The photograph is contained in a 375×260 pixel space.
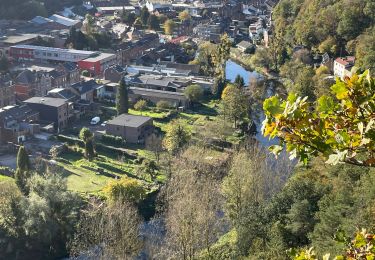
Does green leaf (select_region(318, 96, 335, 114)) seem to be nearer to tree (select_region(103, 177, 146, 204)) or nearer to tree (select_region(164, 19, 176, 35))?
tree (select_region(103, 177, 146, 204))

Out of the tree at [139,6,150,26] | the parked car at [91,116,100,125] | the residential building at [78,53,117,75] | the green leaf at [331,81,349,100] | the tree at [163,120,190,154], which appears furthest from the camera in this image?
the tree at [139,6,150,26]

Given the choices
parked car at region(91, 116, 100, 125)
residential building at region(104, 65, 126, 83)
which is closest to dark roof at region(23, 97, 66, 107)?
parked car at region(91, 116, 100, 125)

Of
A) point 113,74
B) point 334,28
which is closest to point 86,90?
point 113,74

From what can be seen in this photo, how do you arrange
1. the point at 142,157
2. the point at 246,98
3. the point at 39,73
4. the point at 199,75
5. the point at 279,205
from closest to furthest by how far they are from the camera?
the point at 279,205 → the point at 142,157 → the point at 246,98 → the point at 39,73 → the point at 199,75

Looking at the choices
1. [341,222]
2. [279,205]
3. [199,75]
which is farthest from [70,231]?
[199,75]

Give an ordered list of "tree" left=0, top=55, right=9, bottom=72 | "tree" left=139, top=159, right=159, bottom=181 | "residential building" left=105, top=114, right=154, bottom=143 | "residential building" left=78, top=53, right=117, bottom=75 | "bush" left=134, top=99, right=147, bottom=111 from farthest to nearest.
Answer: "residential building" left=78, top=53, right=117, bottom=75 → "tree" left=0, top=55, right=9, bottom=72 → "bush" left=134, top=99, right=147, bottom=111 → "residential building" left=105, top=114, right=154, bottom=143 → "tree" left=139, top=159, right=159, bottom=181

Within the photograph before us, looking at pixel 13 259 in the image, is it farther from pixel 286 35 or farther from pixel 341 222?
pixel 286 35

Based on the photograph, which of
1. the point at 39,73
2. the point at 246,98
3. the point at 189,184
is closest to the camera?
the point at 189,184
